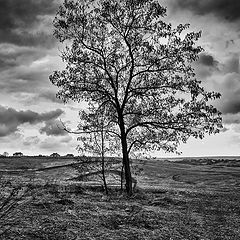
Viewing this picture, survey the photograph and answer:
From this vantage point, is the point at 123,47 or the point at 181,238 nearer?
the point at 181,238

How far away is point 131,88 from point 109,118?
9.04 ft

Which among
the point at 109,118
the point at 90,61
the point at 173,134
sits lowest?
the point at 173,134

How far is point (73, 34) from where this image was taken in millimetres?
21875

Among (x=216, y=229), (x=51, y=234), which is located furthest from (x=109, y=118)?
(x=51, y=234)

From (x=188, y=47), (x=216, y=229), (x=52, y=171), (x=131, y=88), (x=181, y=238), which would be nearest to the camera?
(x=181, y=238)

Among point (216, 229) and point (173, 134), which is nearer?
point (216, 229)

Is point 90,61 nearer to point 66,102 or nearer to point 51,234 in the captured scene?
point 66,102

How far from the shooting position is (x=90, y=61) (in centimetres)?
2180

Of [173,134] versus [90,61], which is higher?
[90,61]

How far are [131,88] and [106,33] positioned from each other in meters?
4.37

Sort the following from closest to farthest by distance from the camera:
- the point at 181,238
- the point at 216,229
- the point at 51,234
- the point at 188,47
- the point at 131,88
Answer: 1. the point at 51,234
2. the point at 181,238
3. the point at 216,229
4. the point at 188,47
5. the point at 131,88

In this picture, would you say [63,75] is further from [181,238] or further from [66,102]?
[181,238]

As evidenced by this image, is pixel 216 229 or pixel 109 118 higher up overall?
pixel 109 118

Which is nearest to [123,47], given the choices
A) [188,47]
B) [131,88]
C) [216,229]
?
[131,88]
